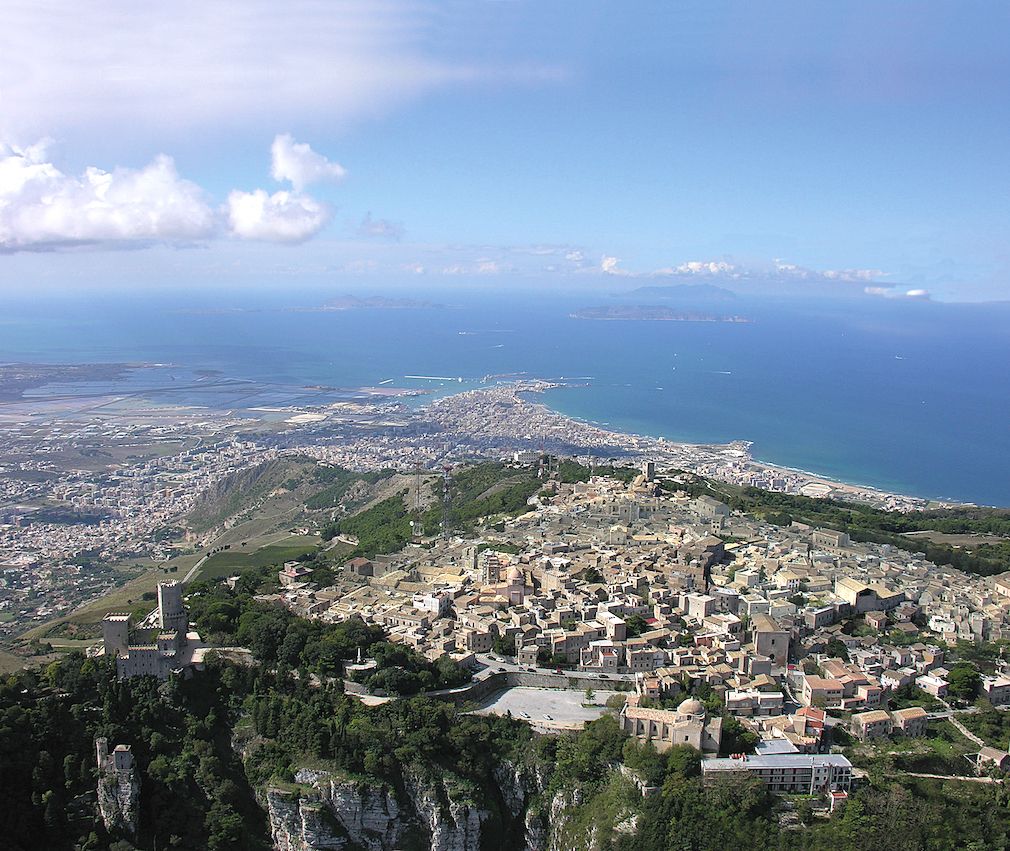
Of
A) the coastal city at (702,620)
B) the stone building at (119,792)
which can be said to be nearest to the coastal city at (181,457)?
the stone building at (119,792)

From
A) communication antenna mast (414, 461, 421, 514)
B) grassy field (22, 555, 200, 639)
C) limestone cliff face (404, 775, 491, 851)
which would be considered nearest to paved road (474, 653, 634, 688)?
limestone cliff face (404, 775, 491, 851)

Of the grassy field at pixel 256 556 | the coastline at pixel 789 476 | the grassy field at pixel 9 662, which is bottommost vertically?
the coastline at pixel 789 476

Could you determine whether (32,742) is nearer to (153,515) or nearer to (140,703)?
(140,703)

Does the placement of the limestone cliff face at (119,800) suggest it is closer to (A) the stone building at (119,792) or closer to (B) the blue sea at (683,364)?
(A) the stone building at (119,792)

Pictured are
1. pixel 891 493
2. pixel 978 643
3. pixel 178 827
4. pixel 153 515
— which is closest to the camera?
pixel 178 827

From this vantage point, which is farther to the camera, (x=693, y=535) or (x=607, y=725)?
(x=693, y=535)

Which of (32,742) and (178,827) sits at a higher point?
(32,742)

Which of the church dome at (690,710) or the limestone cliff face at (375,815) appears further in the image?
the church dome at (690,710)

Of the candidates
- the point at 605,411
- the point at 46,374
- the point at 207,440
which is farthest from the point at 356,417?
the point at 46,374
